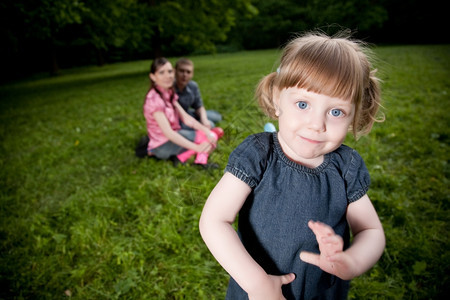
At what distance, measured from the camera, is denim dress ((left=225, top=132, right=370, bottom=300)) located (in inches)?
38.4

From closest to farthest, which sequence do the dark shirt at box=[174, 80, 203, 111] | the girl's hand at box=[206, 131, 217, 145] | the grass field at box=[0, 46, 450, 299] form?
the grass field at box=[0, 46, 450, 299]
the girl's hand at box=[206, 131, 217, 145]
the dark shirt at box=[174, 80, 203, 111]

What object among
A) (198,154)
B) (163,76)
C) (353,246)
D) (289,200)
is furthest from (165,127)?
(353,246)

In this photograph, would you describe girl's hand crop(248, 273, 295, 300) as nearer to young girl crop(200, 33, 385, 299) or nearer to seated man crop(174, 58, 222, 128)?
young girl crop(200, 33, 385, 299)

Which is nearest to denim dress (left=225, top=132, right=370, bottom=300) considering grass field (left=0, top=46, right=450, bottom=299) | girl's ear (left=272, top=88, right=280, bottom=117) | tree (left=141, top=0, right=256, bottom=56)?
girl's ear (left=272, top=88, right=280, bottom=117)

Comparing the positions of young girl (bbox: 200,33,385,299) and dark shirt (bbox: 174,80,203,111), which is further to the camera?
dark shirt (bbox: 174,80,203,111)

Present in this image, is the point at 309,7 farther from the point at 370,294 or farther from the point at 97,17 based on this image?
the point at 97,17

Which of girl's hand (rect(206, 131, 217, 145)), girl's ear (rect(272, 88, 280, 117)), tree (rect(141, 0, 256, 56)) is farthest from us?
tree (rect(141, 0, 256, 56))

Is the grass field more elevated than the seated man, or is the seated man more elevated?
the seated man

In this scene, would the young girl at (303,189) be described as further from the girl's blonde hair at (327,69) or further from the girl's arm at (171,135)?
the girl's arm at (171,135)

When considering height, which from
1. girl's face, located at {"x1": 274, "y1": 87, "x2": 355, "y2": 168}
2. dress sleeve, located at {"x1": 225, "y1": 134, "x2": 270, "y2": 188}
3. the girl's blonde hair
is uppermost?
the girl's blonde hair

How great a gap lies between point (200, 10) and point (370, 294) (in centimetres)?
1549

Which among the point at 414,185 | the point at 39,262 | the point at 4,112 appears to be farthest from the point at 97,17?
the point at 414,185

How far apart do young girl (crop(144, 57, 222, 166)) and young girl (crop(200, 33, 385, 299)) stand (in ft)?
7.98

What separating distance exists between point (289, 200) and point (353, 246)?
0.30m
